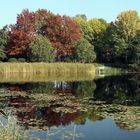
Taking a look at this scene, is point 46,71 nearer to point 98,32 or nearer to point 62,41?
point 62,41

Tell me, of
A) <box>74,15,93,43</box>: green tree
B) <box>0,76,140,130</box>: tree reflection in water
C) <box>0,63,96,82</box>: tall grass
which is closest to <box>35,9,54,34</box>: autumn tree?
<box>74,15,93,43</box>: green tree

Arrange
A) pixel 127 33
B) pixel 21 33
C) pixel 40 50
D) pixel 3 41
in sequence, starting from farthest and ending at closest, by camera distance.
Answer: pixel 127 33 < pixel 3 41 < pixel 21 33 < pixel 40 50

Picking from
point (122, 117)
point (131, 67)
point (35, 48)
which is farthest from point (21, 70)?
point (122, 117)

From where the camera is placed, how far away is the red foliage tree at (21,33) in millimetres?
56250

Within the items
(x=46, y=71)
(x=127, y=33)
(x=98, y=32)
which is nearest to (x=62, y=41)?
(x=127, y=33)

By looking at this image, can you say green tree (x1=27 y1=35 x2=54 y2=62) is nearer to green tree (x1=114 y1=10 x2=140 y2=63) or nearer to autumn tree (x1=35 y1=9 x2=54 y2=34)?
autumn tree (x1=35 y1=9 x2=54 y2=34)

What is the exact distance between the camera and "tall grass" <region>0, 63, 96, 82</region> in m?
40.8

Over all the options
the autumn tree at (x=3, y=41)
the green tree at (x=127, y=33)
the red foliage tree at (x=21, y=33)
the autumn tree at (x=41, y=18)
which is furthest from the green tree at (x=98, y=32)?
the autumn tree at (x=3, y=41)

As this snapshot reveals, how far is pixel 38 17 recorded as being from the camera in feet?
197

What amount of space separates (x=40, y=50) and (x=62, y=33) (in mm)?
7465

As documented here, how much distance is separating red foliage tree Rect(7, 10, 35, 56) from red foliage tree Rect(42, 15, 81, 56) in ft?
8.71

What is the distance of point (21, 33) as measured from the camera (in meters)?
56.8

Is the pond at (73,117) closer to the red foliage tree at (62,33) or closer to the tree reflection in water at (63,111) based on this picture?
the tree reflection in water at (63,111)

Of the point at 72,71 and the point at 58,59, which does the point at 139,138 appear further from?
the point at 58,59
